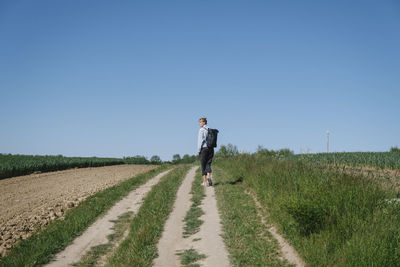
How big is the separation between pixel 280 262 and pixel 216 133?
21.9 ft

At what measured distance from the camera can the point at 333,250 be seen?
486cm

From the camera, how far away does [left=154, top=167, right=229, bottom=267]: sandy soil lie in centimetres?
521

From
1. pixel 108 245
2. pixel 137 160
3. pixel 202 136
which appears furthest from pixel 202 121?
pixel 137 160

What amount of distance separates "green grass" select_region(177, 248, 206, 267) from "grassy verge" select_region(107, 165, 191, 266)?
577mm

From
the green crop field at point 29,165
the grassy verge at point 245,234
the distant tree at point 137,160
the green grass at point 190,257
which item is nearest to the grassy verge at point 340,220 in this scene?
the grassy verge at point 245,234

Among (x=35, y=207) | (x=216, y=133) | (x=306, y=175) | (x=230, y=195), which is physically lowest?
(x=35, y=207)

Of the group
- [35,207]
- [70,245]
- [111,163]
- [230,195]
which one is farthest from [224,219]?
[111,163]

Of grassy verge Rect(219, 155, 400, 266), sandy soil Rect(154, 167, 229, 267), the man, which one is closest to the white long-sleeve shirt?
the man

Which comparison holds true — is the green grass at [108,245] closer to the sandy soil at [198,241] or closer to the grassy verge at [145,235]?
the grassy verge at [145,235]

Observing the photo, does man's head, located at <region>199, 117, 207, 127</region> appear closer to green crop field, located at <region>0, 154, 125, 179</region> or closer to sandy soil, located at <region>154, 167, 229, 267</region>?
sandy soil, located at <region>154, 167, 229, 267</region>

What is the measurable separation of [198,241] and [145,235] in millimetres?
1188

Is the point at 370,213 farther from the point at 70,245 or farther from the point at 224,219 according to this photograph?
the point at 70,245

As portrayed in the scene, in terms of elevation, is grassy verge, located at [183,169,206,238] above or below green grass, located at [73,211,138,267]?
above

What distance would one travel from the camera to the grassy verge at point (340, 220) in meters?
4.36
